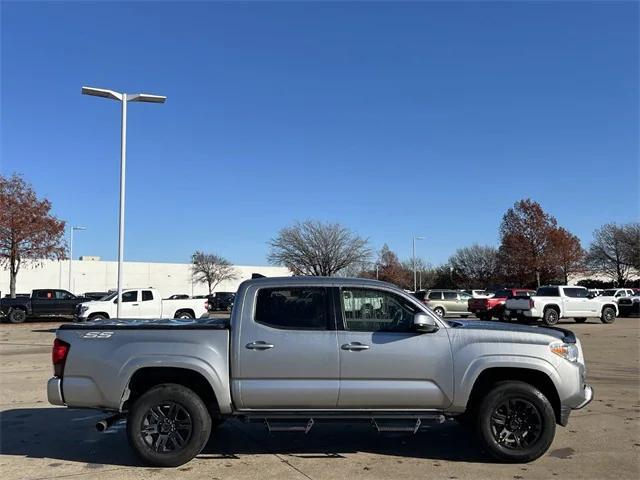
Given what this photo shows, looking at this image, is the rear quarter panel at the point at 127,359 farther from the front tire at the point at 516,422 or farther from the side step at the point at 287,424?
the front tire at the point at 516,422

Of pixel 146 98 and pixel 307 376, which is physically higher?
pixel 146 98

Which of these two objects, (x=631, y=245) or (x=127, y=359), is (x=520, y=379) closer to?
(x=127, y=359)

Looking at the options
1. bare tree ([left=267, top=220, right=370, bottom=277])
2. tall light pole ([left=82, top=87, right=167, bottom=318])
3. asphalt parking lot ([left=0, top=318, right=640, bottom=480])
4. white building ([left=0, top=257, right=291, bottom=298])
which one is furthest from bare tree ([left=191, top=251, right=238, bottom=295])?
asphalt parking lot ([left=0, top=318, right=640, bottom=480])

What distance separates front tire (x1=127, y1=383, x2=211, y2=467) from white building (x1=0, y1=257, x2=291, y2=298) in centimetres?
6600

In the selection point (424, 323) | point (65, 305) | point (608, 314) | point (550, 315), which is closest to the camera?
point (424, 323)

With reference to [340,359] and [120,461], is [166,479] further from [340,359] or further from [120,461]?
[340,359]

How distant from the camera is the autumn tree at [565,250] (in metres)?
55.3

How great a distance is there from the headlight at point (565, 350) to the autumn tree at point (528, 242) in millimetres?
51244

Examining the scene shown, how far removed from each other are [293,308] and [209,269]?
83455 mm

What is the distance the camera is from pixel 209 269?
3455 inches

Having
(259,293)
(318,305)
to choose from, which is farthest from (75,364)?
(318,305)

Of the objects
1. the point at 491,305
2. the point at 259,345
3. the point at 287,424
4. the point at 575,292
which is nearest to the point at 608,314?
the point at 575,292

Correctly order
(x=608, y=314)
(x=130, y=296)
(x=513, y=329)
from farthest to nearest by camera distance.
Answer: (x=608, y=314) < (x=130, y=296) < (x=513, y=329)

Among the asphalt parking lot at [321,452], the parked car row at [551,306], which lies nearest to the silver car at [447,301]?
the parked car row at [551,306]
